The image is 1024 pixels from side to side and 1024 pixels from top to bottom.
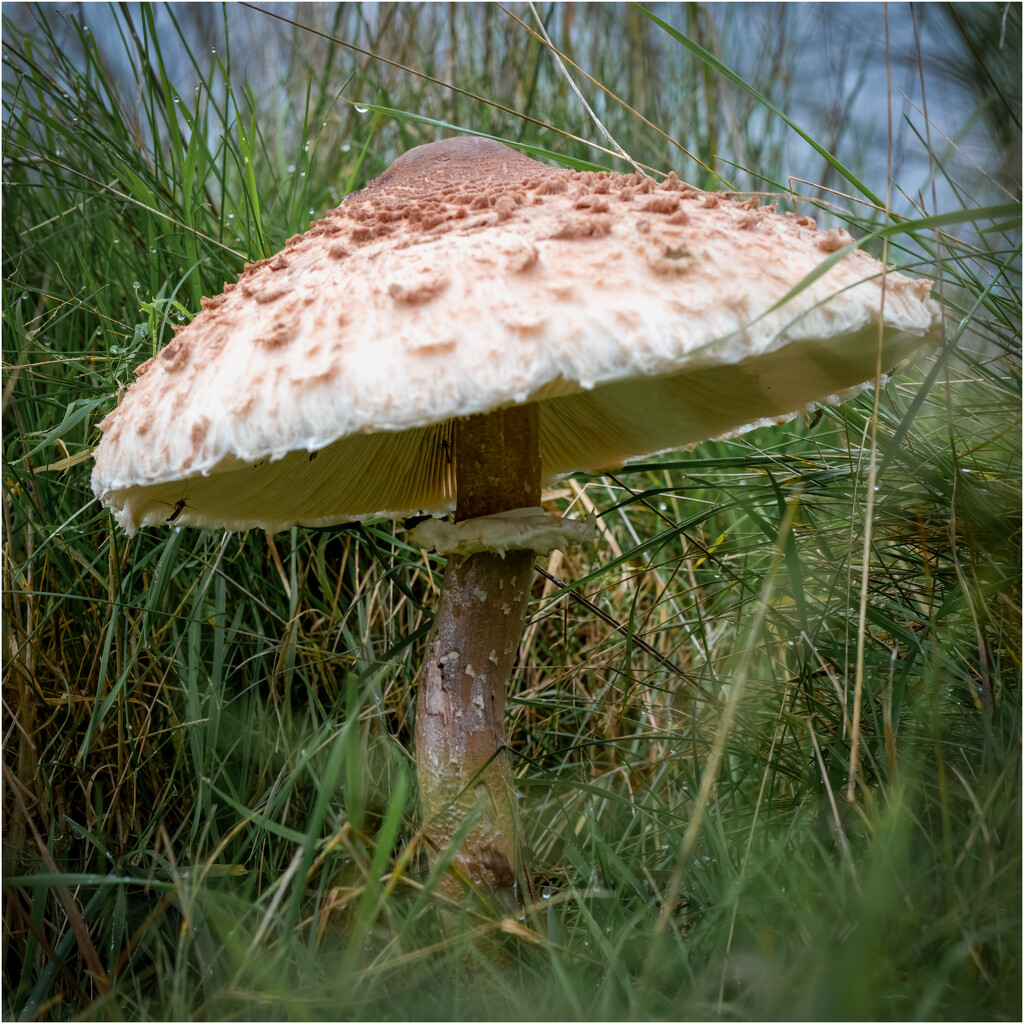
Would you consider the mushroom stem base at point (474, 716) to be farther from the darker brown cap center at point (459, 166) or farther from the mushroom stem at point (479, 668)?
the darker brown cap center at point (459, 166)

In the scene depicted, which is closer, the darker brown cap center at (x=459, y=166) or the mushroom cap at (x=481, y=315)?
the mushroom cap at (x=481, y=315)

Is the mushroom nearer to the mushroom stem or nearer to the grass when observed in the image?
the mushroom stem

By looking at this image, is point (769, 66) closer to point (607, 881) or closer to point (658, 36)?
point (658, 36)

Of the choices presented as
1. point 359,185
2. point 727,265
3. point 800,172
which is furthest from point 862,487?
point 800,172

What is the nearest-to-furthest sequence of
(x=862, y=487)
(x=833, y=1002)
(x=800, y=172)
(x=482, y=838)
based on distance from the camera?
(x=833, y=1002) < (x=482, y=838) < (x=862, y=487) < (x=800, y=172)

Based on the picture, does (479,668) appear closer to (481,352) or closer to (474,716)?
(474,716)

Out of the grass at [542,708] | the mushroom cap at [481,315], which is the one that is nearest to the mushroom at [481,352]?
the mushroom cap at [481,315]

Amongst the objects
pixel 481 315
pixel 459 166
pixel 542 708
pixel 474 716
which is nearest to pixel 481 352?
pixel 481 315
